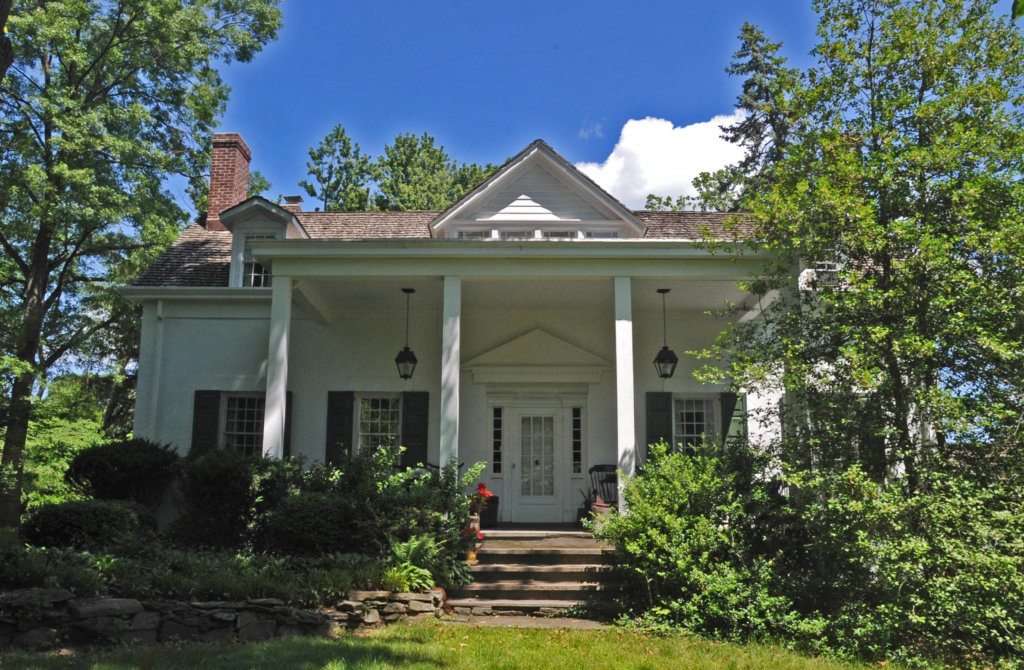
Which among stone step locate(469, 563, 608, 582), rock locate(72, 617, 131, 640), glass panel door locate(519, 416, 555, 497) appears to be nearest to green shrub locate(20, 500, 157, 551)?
rock locate(72, 617, 131, 640)

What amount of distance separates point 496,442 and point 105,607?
731 centimetres

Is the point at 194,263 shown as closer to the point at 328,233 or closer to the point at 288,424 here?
the point at 328,233

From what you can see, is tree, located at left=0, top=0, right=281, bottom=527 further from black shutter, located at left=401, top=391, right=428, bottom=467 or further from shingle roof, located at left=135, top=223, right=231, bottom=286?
black shutter, located at left=401, top=391, right=428, bottom=467

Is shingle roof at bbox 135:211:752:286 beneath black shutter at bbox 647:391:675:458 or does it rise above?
above

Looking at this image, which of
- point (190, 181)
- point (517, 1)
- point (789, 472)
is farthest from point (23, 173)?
point (789, 472)

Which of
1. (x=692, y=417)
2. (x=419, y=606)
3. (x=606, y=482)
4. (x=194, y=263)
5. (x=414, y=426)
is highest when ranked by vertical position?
(x=194, y=263)

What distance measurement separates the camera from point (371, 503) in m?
9.28

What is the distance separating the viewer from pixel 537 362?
13219mm

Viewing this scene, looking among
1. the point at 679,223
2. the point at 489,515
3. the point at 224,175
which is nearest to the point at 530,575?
the point at 489,515

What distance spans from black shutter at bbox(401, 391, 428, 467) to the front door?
1.53m

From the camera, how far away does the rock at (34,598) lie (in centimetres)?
644

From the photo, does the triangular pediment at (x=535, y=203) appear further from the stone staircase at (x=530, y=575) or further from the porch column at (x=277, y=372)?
the stone staircase at (x=530, y=575)

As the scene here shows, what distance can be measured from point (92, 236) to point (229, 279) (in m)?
7.12

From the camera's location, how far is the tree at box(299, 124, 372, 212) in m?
31.1
